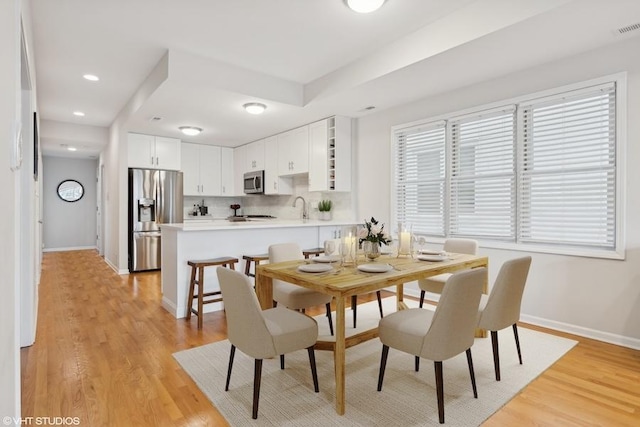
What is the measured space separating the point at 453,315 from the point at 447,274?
1.61m

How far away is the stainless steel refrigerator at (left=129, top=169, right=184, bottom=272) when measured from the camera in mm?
6039

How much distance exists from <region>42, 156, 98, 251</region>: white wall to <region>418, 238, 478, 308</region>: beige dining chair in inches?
367

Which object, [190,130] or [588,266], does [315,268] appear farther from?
[190,130]

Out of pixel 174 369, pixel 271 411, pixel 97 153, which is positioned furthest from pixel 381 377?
pixel 97 153

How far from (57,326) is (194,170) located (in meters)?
4.16

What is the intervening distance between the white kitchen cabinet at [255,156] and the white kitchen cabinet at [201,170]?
75cm

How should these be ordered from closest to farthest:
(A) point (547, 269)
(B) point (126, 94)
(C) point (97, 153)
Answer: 1. (A) point (547, 269)
2. (B) point (126, 94)
3. (C) point (97, 153)

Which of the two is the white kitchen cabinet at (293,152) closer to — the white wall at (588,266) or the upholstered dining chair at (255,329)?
the white wall at (588,266)

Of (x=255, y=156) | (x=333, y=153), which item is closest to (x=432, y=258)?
(x=333, y=153)

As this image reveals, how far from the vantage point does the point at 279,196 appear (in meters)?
7.00

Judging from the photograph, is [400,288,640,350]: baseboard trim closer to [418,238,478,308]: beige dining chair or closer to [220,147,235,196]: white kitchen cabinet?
[418,238,478,308]: beige dining chair

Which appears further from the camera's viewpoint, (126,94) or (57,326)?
(126,94)

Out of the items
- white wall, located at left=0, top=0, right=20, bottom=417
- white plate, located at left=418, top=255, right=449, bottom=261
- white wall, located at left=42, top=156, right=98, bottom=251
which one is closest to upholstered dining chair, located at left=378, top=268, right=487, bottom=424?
white plate, located at left=418, top=255, right=449, bottom=261

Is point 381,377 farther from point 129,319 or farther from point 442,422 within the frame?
point 129,319
